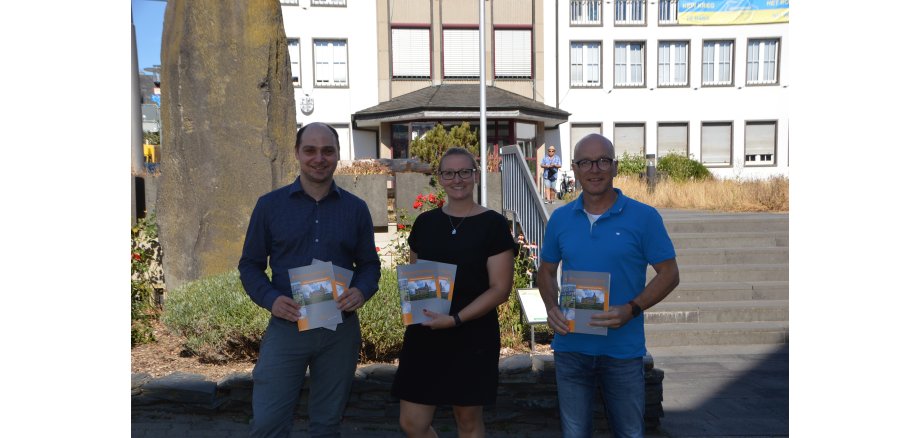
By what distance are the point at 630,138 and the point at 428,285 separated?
100ft

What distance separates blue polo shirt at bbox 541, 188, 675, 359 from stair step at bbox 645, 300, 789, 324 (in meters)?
5.34

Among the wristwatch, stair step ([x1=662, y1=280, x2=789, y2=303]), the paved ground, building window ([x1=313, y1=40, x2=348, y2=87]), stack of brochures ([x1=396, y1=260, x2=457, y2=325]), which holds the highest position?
building window ([x1=313, y1=40, x2=348, y2=87])

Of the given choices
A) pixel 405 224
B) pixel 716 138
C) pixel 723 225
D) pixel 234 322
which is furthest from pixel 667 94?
pixel 234 322

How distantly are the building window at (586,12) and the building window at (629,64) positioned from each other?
1.53 metres

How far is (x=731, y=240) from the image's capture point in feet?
35.1

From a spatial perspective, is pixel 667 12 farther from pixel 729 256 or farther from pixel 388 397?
pixel 388 397

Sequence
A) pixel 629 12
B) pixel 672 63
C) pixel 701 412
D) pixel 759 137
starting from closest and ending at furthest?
1. pixel 701 412
2. pixel 629 12
3. pixel 672 63
4. pixel 759 137

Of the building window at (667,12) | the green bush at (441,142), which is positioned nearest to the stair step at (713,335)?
the green bush at (441,142)

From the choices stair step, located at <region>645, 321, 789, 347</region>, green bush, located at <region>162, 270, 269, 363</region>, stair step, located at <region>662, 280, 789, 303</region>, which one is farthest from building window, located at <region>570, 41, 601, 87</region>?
green bush, located at <region>162, 270, 269, 363</region>

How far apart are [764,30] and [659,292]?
3341cm

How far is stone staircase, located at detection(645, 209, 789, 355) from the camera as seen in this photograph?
832 centimetres

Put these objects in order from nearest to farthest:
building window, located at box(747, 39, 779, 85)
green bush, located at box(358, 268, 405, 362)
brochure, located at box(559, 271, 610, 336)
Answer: brochure, located at box(559, 271, 610, 336) < green bush, located at box(358, 268, 405, 362) < building window, located at box(747, 39, 779, 85)

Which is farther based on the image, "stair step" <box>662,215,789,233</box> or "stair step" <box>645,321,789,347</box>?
"stair step" <box>662,215,789,233</box>

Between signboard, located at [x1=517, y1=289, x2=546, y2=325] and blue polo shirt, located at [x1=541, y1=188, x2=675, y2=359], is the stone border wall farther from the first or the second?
blue polo shirt, located at [x1=541, y1=188, x2=675, y2=359]
